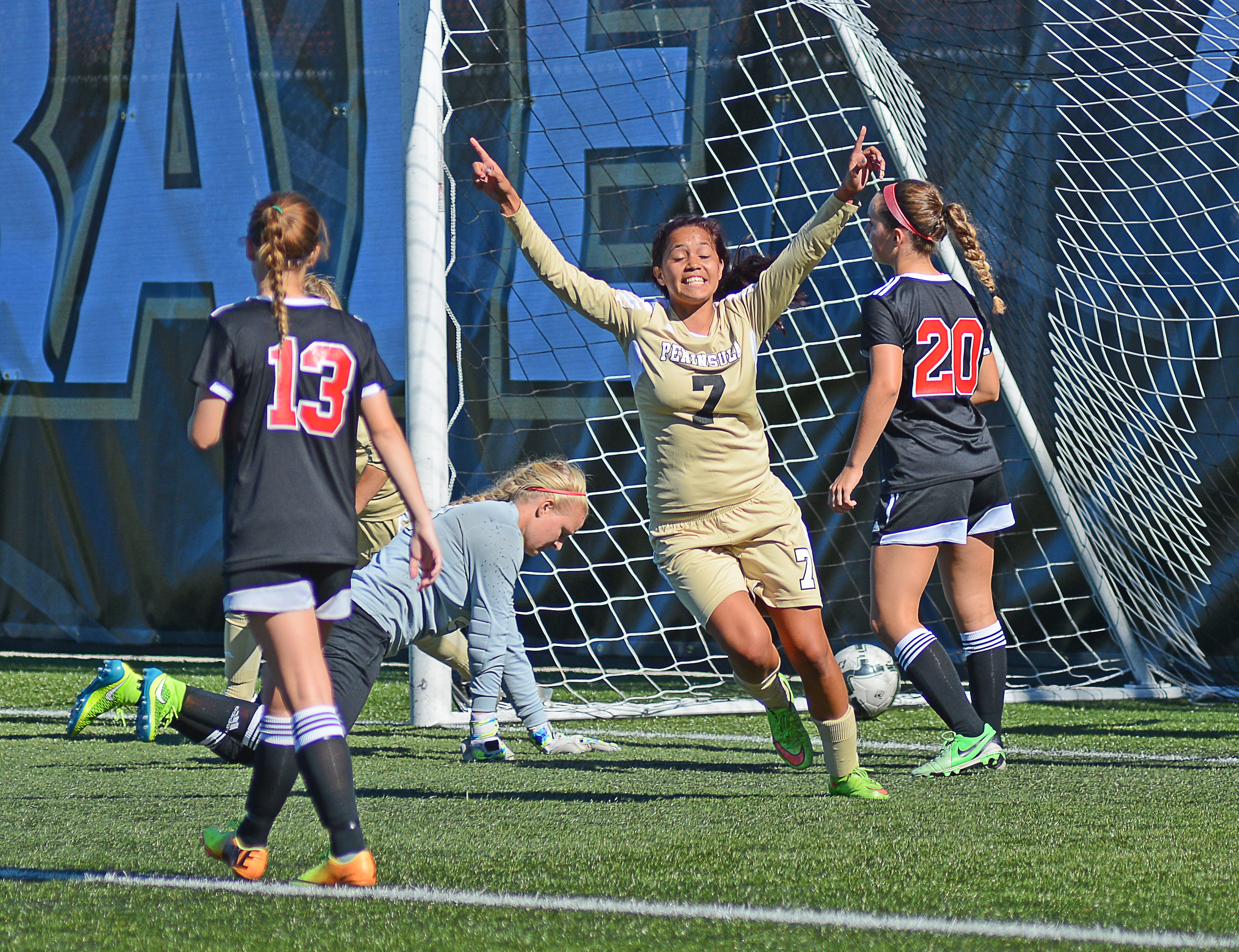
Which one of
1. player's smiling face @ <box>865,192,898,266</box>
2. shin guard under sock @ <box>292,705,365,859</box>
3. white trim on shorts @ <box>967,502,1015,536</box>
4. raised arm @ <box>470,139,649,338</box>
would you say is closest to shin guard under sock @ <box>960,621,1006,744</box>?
white trim on shorts @ <box>967,502,1015,536</box>

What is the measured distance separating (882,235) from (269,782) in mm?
2206

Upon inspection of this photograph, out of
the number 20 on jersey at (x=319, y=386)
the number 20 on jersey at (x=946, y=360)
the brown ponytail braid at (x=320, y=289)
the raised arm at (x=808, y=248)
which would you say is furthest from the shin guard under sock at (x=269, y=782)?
the number 20 on jersey at (x=946, y=360)

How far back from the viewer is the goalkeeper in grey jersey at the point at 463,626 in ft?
11.0

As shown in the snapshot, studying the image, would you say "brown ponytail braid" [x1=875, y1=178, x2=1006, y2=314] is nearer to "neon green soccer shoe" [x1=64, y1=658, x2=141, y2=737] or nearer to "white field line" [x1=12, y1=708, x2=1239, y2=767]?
"white field line" [x1=12, y1=708, x2=1239, y2=767]

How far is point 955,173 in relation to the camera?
545cm

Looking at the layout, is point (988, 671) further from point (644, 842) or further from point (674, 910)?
point (674, 910)

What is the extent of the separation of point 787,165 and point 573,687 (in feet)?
9.34

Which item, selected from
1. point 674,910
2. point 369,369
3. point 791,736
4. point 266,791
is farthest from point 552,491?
point 674,910

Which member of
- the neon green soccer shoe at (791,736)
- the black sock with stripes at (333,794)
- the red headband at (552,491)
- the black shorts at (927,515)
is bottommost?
the neon green soccer shoe at (791,736)

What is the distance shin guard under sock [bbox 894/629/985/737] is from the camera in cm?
347

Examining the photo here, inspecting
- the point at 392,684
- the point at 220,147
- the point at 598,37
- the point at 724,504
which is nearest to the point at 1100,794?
the point at 724,504

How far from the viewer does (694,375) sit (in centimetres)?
331

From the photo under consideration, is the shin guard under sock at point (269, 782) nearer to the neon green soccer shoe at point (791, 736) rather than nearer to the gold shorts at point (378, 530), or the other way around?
the neon green soccer shoe at point (791, 736)

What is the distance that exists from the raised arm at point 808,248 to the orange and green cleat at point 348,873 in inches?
71.1
